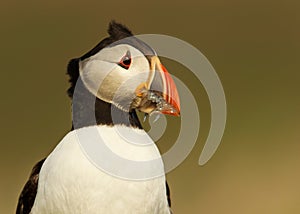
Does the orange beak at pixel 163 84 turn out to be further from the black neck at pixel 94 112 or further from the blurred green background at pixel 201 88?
the blurred green background at pixel 201 88

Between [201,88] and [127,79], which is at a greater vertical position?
[127,79]

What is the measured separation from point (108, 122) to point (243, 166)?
2.00 m

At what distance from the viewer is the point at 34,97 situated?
438 cm

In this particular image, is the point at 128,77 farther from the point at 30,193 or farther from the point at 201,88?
the point at 201,88

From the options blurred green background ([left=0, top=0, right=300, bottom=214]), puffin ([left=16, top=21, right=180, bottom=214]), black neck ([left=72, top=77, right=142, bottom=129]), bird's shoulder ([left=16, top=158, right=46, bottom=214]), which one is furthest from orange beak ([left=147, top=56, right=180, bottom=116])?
blurred green background ([left=0, top=0, right=300, bottom=214])

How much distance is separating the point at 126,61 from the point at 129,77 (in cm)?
4

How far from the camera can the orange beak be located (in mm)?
2598

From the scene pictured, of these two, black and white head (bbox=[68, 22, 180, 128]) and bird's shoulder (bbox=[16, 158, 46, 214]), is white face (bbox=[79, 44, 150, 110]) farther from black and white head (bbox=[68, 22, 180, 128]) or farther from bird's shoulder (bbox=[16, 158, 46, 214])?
bird's shoulder (bbox=[16, 158, 46, 214])

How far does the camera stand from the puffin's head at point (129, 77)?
2617 millimetres

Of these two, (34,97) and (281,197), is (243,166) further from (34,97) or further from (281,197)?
(34,97)

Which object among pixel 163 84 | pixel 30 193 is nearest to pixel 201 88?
pixel 30 193

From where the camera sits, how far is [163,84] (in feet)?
8.53

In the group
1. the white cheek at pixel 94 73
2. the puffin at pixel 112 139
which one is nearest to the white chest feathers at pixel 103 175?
the puffin at pixel 112 139

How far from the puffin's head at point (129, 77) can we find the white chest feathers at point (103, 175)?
0.09 metres
